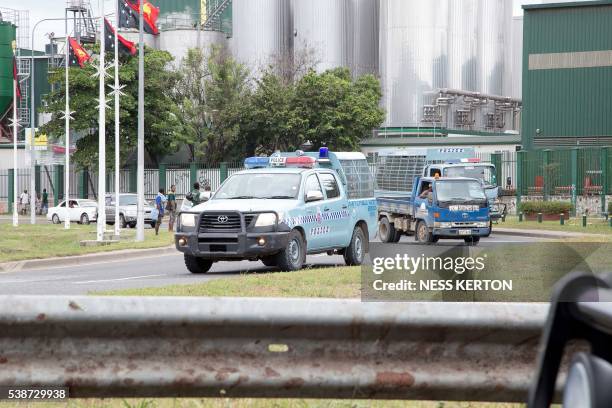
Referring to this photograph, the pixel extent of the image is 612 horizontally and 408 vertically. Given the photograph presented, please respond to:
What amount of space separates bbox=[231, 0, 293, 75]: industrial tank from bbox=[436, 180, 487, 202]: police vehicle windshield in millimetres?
53202

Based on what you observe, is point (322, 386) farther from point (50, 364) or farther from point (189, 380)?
point (50, 364)

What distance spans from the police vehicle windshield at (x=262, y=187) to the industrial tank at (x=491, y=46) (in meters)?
65.2

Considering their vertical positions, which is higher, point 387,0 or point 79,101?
point 387,0

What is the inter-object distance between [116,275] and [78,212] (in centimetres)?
3583

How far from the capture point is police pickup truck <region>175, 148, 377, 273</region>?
19.6 metres

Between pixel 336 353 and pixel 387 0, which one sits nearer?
pixel 336 353

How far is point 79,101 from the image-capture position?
6656 cm

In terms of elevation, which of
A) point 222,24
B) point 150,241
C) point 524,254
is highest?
point 222,24

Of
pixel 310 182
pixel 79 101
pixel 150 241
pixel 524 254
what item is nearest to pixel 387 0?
pixel 79 101

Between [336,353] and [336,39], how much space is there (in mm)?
81537

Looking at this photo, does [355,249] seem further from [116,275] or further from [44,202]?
[44,202]

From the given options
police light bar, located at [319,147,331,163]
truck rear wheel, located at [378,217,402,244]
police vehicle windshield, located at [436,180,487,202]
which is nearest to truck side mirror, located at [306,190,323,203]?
police light bar, located at [319,147,331,163]

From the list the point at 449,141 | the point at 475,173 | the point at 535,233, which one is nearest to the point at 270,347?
the point at 535,233

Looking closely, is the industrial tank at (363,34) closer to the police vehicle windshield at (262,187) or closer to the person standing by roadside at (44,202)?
the person standing by roadside at (44,202)
